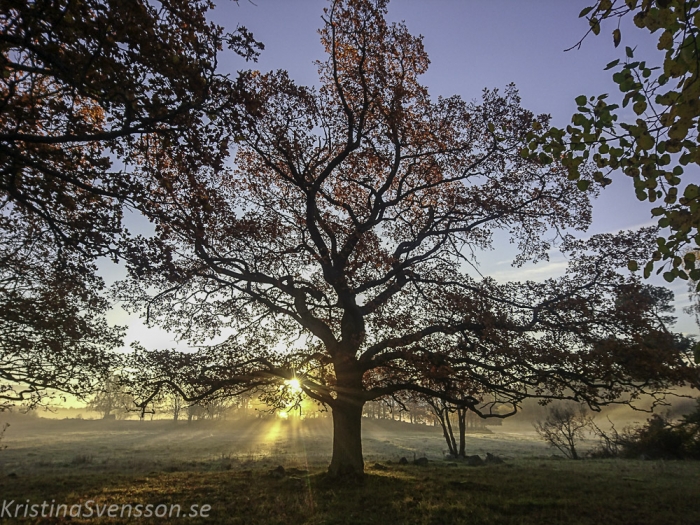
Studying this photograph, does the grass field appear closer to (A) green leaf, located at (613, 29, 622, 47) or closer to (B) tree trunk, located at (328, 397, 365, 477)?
(B) tree trunk, located at (328, 397, 365, 477)

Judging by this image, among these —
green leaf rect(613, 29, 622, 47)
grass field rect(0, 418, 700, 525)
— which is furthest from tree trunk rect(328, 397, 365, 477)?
green leaf rect(613, 29, 622, 47)

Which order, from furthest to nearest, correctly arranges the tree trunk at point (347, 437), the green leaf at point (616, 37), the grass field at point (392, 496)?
the tree trunk at point (347, 437)
the grass field at point (392, 496)
the green leaf at point (616, 37)

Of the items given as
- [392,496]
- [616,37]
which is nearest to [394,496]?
[392,496]

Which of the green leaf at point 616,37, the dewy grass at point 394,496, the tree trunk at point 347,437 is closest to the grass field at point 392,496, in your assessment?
the dewy grass at point 394,496

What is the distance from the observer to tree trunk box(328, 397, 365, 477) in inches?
516

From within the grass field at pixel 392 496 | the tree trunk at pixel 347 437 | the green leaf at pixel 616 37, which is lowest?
the grass field at pixel 392 496

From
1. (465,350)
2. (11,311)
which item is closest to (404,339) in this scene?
(465,350)

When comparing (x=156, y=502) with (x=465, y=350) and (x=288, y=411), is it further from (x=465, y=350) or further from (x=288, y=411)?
(x=465, y=350)

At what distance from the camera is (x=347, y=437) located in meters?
13.4

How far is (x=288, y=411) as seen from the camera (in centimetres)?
1497

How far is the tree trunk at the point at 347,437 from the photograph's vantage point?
13.1 metres

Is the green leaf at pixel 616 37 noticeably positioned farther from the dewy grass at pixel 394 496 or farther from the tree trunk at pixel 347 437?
the tree trunk at pixel 347 437

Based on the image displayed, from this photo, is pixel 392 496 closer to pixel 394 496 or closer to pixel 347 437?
pixel 394 496

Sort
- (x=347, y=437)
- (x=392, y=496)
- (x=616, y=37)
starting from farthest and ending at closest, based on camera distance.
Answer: (x=347, y=437)
(x=392, y=496)
(x=616, y=37)
